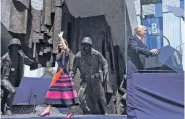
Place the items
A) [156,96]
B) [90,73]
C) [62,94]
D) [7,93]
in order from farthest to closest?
[90,73] < [7,93] < [62,94] < [156,96]

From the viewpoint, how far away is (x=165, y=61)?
4.45 metres

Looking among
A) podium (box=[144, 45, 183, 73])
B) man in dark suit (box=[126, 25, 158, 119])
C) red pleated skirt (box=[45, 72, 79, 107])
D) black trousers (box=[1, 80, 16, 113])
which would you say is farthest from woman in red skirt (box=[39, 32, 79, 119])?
black trousers (box=[1, 80, 16, 113])

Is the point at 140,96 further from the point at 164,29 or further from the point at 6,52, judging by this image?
the point at 6,52

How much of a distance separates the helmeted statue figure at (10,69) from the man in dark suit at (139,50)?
2.71m

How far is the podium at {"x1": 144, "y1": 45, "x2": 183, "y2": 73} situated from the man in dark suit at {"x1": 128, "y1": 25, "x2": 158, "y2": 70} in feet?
0.25

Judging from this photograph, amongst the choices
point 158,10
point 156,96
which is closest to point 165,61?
point 156,96

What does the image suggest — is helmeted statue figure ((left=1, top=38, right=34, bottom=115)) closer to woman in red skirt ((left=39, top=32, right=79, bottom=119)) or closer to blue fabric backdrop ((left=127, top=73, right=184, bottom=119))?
woman in red skirt ((left=39, top=32, right=79, bottom=119))

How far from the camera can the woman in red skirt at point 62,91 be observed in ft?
14.6

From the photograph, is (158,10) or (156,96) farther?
(158,10)

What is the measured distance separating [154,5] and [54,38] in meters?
3.15

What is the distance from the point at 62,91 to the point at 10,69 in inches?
80.2

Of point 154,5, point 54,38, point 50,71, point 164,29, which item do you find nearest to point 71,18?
point 54,38

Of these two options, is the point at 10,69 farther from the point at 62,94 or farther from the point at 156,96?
the point at 156,96

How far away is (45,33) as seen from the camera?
7.60 metres
